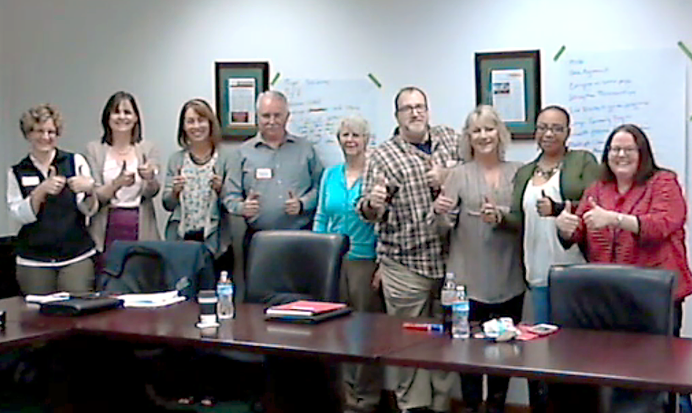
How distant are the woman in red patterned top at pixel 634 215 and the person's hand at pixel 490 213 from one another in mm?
296

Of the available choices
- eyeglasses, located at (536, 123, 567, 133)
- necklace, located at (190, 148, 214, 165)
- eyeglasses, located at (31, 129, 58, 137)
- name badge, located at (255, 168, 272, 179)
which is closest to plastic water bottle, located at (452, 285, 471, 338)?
eyeglasses, located at (536, 123, 567, 133)

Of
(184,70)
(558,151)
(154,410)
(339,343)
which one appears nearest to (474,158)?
(558,151)

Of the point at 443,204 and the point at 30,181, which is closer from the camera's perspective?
the point at 443,204

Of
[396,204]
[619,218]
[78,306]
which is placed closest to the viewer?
[78,306]

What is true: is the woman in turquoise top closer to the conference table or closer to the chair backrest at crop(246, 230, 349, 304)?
the chair backrest at crop(246, 230, 349, 304)

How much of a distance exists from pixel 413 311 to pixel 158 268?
49.3 inches

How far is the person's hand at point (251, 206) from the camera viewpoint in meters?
4.87

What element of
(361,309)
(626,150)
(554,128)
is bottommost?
(361,309)

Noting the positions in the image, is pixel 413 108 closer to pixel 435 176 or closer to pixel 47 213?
pixel 435 176

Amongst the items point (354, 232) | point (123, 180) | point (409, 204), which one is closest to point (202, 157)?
point (123, 180)

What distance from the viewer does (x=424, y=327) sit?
10.8 feet

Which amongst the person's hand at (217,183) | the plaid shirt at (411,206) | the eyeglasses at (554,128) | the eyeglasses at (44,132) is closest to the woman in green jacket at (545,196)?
the eyeglasses at (554,128)

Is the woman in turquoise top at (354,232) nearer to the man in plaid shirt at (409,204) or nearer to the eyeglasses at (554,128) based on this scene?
the man in plaid shirt at (409,204)

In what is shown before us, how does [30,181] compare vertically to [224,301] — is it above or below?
above
